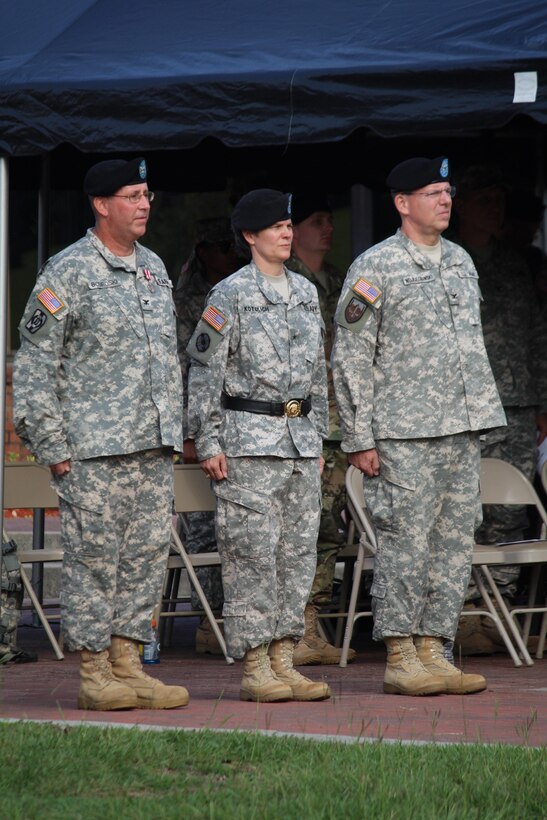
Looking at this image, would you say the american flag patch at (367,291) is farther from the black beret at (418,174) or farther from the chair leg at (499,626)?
the chair leg at (499,626)

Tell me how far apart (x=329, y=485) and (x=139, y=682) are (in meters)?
2.43

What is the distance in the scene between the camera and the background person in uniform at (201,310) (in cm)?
844

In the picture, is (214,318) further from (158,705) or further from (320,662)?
(320,662)

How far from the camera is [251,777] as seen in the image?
4.41 metres

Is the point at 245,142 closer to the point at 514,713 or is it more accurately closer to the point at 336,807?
the point at 514,713

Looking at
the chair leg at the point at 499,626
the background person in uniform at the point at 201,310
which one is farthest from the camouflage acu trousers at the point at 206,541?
the chair leg at the point at 499,626

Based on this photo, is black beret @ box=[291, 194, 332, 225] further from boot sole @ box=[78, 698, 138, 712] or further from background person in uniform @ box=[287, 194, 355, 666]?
boot sole @ box=[78, 698, 138, 712]

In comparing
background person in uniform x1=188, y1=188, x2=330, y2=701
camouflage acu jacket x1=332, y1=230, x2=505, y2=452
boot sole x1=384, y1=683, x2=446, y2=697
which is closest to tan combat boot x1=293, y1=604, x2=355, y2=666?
boot sole x1=384, y1=683, x2=446, y2=697

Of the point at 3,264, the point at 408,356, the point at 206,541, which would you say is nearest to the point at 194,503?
the point at 206,541

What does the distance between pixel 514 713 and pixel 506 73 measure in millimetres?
2817

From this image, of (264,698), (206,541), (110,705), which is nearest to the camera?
(110,705)

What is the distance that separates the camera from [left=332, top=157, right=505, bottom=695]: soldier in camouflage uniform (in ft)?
21.3

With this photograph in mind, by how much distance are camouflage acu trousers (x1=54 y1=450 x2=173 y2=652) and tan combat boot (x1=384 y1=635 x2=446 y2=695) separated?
116 cm

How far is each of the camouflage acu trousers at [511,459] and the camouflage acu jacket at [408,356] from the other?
202 cm
